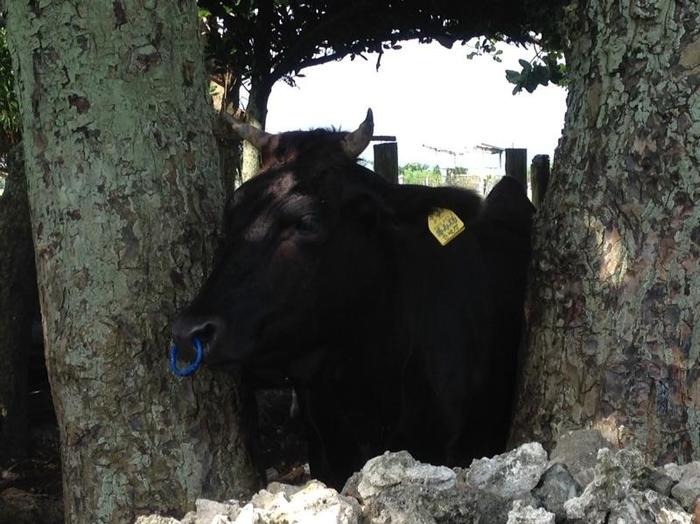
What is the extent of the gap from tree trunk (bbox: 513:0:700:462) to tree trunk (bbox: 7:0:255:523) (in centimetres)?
127

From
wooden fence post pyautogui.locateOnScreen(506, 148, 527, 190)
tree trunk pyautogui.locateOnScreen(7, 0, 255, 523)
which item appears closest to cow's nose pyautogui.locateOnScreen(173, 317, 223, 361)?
tree trunk pyautogui.locateOnScreen(7, 0, 255, 523)

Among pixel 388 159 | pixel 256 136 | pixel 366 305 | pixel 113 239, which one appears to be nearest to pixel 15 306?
pixel 256 136

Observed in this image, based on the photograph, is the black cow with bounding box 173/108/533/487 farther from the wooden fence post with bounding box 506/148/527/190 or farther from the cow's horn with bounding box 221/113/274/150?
the wooden fence post with bounding box 506/148/527/190

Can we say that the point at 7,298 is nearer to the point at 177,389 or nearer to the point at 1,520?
the point at 1,520

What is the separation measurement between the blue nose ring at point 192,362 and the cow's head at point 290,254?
1.3 inches

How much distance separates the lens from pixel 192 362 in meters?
2.99

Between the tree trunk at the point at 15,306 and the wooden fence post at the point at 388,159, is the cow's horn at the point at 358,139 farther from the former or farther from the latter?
the wooden fence post at the point at 388,159

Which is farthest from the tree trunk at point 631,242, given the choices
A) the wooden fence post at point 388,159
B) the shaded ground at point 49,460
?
the wooden fence post at point 388,159

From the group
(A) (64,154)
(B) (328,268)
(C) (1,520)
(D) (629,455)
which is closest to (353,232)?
(B) (328,268)

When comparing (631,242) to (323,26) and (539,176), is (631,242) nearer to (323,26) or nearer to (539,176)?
(323,26)

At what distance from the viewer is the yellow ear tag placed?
12.9ft

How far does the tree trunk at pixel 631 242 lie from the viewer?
9.84 feet

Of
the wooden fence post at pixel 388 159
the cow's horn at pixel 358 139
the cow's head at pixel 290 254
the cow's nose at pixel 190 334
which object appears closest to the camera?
the cow's nose at pixel 190 334

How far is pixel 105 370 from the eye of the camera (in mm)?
3002
